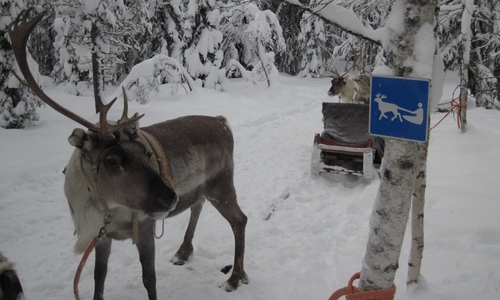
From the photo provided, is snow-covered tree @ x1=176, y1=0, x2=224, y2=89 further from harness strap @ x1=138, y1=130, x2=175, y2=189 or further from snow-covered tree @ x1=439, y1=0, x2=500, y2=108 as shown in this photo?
harness strap @ x1=138, y1=130, x2=175, y2=189

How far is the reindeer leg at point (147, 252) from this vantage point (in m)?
3.00

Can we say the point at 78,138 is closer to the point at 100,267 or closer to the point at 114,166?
the point at 114,166

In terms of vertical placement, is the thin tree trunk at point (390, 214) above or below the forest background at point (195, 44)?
below

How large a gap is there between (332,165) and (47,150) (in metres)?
5.42

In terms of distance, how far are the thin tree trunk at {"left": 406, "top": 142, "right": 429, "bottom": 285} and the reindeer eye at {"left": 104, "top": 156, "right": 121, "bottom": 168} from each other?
6.77ft

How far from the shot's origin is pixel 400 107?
1930mm

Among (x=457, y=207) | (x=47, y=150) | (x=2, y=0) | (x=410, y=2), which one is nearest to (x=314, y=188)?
(x=457, y=207)

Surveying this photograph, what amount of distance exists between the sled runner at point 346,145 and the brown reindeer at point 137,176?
111 inches

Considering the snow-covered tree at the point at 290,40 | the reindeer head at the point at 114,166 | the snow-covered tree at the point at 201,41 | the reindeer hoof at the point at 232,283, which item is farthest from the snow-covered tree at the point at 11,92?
the snow-covered tree at the point at 290,40

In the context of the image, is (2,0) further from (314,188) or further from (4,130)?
(314,188)

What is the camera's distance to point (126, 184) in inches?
100

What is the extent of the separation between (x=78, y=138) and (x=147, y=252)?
1120mm

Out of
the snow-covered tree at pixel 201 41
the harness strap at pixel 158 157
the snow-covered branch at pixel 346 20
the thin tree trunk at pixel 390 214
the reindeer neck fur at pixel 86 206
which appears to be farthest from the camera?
the snow-covered tree at pixel 201 41

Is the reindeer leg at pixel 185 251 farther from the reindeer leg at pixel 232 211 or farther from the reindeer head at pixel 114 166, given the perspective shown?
the reindeer head at pixel 114 166
